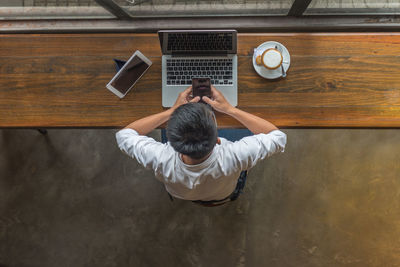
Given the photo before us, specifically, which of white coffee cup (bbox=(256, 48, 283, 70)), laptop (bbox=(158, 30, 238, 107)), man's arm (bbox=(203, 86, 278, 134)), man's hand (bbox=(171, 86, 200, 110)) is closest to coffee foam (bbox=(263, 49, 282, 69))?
white coffee cup (bbox=(256, 48, 283, 70))

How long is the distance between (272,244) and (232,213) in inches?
15.6

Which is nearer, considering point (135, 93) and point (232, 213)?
point (135, 93)

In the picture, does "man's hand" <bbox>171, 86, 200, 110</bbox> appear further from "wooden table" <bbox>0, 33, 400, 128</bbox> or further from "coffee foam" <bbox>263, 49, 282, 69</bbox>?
"coffee foam" <bbox>263, 49, 282, 69</bbox>

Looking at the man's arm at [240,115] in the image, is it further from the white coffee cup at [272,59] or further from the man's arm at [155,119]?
the white coffee cup at [272,59]

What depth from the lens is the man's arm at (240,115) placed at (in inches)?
53.2

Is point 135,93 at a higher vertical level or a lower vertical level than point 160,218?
higher

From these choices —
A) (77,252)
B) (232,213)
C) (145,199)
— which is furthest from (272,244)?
(77,252)

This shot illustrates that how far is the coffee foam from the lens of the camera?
1.37 metres

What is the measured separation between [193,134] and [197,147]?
5cm

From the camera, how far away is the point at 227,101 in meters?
1.42

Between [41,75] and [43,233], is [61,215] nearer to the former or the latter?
[43,233]

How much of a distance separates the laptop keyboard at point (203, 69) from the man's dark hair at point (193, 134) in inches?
17.2

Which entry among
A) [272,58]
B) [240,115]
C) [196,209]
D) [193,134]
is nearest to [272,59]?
[272,58]

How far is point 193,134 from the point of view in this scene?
3.33 ft
